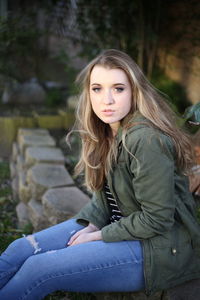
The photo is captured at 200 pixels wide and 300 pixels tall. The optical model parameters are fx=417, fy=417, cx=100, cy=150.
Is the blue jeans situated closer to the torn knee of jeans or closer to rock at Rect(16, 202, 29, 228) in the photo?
the torn knee of jeans

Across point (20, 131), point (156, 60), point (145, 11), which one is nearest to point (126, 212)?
point (20, 131)

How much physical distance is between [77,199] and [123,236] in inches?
56.7

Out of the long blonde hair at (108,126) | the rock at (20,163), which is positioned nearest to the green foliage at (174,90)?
the rock at (20,163)

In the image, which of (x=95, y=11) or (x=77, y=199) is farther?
(x=95, y=11)

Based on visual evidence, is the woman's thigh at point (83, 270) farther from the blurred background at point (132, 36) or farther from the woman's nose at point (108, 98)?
the blurred background at point (132, 36)

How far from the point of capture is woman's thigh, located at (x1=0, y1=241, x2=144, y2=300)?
1752mm

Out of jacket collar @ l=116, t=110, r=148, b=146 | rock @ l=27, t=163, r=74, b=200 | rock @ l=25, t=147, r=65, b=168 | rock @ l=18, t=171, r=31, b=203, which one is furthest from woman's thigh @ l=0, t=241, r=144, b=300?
rock @ l=25, t=147, r=65, b=168

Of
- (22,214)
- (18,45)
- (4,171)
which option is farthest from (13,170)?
(18,45)

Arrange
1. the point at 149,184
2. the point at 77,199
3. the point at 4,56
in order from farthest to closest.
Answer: the point at 4,56
the point at 77,199
the point at 149,184

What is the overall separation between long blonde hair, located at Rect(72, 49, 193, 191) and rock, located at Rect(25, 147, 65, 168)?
193cm

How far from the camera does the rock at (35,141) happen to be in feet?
15.2

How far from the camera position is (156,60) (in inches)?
239

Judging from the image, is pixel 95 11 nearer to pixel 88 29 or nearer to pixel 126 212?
pixel 88 29

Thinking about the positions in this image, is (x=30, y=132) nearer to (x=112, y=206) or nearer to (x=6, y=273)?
(x=112, y=206)
